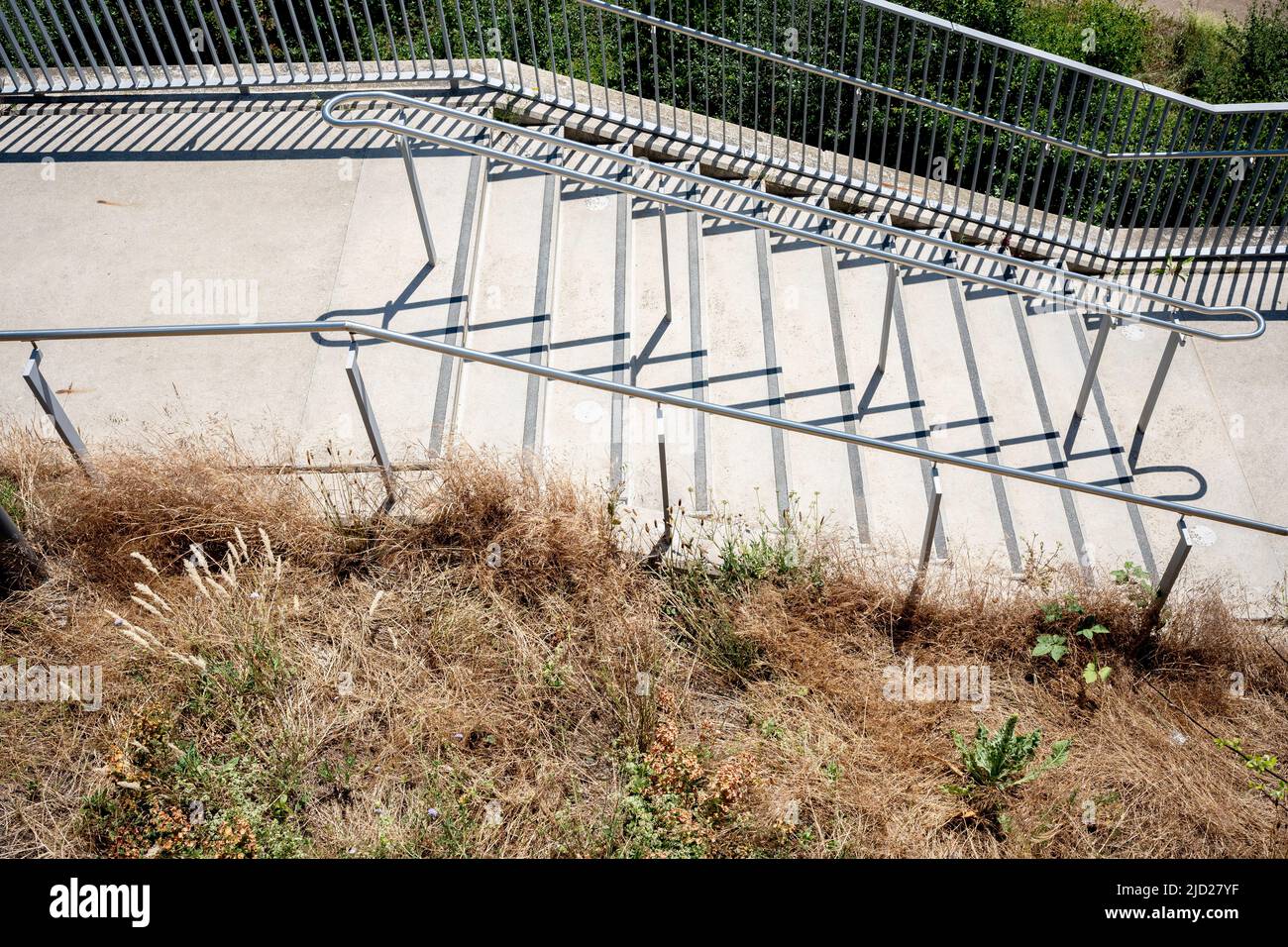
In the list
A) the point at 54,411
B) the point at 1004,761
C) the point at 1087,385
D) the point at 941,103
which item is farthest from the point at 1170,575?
the point at 54,411

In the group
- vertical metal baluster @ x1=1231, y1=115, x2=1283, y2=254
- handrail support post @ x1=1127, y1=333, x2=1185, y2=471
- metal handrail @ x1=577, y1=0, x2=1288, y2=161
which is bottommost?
handrail support post @ x1=1127, y1=333, x2=1185, y2=471

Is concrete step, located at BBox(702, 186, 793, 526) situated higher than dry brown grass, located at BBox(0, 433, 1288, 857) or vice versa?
concrete step, located at BBox(702, 186, 793, 526)

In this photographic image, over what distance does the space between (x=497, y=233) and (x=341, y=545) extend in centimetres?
295

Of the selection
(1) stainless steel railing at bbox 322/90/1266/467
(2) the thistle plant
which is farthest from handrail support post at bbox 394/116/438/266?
(2) the thistle plant

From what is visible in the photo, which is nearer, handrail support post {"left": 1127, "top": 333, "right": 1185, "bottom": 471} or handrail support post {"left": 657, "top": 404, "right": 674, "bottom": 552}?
handrail support post {"left": 657, "top": 404, "right": 674, "bottom": 552}

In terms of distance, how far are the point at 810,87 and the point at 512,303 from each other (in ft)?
17.0

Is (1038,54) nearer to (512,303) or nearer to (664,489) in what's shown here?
(512,303)

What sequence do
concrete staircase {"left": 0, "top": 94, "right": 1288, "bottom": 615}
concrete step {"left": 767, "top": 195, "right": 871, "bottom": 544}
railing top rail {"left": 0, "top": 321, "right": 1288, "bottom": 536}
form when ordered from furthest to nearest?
1. concrete step {"left": 767, "top": 195, "right": 871, "bottom": 544}
2. concrete staircase {"left": 0, "top": 94, "right": 1288, "bottom": 615}
3. railing top rail {"left": 0, "top": 321, "right": 1288, "bottom": 536}

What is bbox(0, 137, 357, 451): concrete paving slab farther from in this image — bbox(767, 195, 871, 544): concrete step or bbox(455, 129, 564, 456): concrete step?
bbox(767, 195, 871, 544): concrete step

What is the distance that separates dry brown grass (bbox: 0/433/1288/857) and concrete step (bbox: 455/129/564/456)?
2.31ft

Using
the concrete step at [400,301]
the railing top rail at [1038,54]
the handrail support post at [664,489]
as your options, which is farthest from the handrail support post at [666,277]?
the railing top rail at [1038,54]

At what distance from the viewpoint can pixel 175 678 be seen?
5043 mm

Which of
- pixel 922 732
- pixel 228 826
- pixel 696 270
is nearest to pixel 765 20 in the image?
pixel 696 270

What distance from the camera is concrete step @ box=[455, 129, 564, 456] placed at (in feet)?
21.2
